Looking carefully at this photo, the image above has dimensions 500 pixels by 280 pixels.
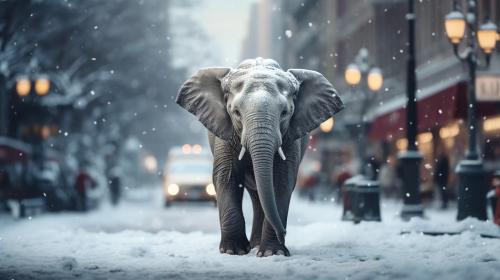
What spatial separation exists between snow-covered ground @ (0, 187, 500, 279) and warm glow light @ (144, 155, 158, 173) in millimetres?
80124

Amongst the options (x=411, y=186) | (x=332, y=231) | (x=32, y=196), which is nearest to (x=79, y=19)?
(x=32, y=196)

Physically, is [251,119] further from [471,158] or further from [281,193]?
[471,158]

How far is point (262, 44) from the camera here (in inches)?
7151

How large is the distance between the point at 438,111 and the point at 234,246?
1837cm

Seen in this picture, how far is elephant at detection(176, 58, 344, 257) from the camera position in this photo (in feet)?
38.8

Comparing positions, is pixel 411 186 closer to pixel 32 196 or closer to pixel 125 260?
pixel 125 260

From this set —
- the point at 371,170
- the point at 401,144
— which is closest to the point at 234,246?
the point at 371,170

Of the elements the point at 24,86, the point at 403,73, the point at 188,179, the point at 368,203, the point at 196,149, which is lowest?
the point at 368,203

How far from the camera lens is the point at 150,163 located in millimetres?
99062

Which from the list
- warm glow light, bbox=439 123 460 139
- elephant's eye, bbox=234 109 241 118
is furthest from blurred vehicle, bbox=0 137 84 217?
elephant's eye, bbox=234 109 241 118

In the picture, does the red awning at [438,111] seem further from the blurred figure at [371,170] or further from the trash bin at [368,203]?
the trash bin at [368,203]

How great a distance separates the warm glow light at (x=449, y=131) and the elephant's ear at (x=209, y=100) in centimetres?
2214

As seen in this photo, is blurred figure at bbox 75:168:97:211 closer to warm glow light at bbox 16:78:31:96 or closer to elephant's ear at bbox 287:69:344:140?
warm glow light at bbox 16:78:31:96

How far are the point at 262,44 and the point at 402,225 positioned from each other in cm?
16521
